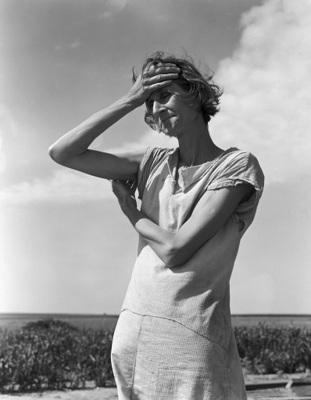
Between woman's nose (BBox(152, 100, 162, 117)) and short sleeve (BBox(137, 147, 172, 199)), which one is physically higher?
woman's nose (BBox(152, 100, 162, 117))

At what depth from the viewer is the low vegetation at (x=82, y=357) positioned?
7477 mm

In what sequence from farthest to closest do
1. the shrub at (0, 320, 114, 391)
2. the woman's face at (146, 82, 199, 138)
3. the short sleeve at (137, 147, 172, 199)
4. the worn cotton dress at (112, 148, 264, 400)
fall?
the shrub at (0, 320, 114, 391) → the short sleeve at (137, 147, 172, 199) → the woman's face at (146, 82, 199, 138) → the worn cotton dress at (112, 148, 264, 400)

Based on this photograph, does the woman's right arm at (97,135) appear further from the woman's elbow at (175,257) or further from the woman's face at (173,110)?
the woman's elbow at (175,257)

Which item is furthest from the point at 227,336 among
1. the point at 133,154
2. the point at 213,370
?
the point at 133,154

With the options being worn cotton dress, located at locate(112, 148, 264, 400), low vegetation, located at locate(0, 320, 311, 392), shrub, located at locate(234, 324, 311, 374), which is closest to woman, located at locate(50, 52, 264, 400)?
worn cotton dress, located at locate(112, 148, 264, 400)

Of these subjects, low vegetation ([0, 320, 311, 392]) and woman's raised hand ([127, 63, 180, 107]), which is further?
low vegetation ([0, 320, 311, 392])

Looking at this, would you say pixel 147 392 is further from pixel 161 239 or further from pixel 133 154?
pixel 133 154

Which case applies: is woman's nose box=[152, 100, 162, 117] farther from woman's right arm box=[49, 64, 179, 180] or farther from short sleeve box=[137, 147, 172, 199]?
short sleeve box=[137, 147, 172, 199]

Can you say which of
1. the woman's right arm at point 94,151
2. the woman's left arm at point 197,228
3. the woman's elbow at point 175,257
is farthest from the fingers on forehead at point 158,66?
the woman's elbow at point 175,257

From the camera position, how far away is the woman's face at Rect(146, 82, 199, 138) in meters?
1.83

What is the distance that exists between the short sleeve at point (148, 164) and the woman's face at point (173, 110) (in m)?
0.12

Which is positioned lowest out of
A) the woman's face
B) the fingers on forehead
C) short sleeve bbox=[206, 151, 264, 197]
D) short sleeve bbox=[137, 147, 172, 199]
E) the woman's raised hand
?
short sleeve bbox=[206, 151, 264, 197]

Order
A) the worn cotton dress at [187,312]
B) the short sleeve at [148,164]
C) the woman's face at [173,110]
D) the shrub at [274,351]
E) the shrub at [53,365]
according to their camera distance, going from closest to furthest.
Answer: the worn cotton dress at [187,312], the woman's face at [173,110], the short sleeve at [148,164], the shrub at [53,365], the shrub at [274,351]

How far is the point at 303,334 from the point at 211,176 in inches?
380
